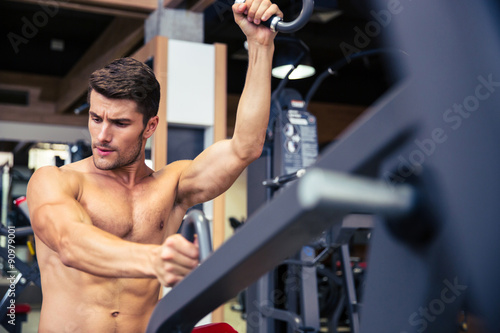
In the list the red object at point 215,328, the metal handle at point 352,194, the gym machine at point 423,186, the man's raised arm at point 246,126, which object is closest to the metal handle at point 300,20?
the man's raised arm at point 246,126

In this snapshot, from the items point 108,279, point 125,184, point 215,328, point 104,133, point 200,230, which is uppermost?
point 104,133

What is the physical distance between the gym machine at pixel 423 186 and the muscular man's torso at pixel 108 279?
102 cm

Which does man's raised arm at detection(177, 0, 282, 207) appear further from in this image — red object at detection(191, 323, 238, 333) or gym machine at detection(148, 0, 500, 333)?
gym machine at detection(148, 0, 500, 333)

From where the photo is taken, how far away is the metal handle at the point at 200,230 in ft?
2.35

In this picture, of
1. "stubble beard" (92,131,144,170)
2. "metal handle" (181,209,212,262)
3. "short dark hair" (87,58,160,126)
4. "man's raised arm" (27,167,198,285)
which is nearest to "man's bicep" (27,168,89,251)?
"man's raised arm" (27,167,198,285)

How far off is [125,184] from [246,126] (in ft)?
1.45

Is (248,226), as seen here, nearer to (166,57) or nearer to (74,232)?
(74,232)

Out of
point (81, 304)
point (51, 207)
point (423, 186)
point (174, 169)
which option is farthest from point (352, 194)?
point (174, 169)

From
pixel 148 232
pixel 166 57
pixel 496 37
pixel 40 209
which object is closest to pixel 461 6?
pixel 496 37

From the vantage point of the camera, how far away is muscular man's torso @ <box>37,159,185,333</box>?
152 centimetres

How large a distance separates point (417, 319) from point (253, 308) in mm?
3435

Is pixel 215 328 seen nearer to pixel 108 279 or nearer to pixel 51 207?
pixel 108 279

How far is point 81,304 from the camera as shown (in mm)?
1522

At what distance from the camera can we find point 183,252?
73 cm
